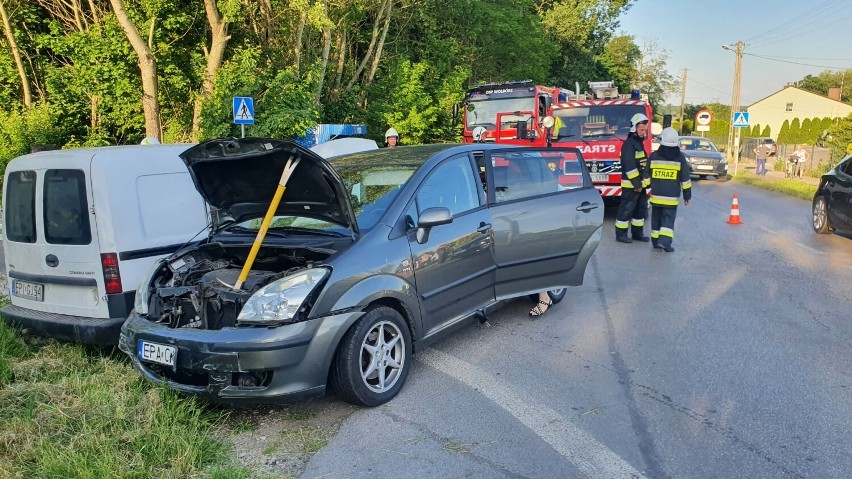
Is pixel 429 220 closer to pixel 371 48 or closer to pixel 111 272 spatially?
pixel 111 272

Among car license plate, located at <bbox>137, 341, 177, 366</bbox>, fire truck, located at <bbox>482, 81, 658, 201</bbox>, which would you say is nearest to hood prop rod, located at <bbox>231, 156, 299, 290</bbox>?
car license plate, located at <bbox>137, 341, 177, 366</bbox>

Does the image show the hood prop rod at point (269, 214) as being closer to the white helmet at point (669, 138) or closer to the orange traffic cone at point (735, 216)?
the white helmet at point (669, 138)

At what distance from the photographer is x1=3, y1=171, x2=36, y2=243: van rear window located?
505cm

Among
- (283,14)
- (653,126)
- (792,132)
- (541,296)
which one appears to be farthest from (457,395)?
(792,132)

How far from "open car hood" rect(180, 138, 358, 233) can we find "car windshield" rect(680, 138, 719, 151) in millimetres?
24104

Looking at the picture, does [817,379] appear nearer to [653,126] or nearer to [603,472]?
[603,472]

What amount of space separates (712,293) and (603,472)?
4.38m

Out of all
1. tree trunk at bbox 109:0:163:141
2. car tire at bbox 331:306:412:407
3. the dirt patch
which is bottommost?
the dirt patch

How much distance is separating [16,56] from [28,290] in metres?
14.5

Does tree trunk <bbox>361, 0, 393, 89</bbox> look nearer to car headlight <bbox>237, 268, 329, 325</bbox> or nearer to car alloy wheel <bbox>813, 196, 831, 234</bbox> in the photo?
car alloy wheel <bbox>813, 196, 831, 234</bbox>

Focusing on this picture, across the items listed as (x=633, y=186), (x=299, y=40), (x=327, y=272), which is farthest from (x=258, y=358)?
(x=299, y=40)

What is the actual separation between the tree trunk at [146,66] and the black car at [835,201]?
40.7 ft

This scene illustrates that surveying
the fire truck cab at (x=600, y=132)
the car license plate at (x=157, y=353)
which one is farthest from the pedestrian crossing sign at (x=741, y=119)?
the car license plate at (x=157, y=353)

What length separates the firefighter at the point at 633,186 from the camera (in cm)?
1027
